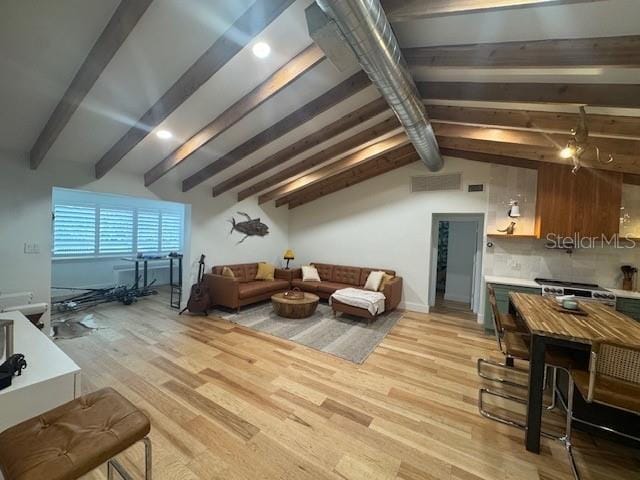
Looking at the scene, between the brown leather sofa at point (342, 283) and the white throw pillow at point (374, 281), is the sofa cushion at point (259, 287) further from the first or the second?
the white throw pillow at point (374, 281)

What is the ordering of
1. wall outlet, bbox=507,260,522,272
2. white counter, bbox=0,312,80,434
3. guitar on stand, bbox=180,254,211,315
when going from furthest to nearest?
guitar on stand, bbox=180,254,211,315
wall outlet, bbox=507,260,522,272
white counter, bbox=0,312,80,434

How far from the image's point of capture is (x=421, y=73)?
2678 millimetres

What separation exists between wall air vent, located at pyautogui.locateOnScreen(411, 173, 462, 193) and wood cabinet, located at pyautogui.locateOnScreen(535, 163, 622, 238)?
1.25 meters

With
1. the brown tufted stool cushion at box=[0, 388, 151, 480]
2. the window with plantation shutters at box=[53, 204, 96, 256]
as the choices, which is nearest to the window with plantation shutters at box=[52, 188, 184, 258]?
the window with plantation shutters at box=[53, 204, 96, 256]

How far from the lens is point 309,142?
396cm

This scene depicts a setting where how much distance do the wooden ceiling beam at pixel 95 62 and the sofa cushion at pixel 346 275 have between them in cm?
490

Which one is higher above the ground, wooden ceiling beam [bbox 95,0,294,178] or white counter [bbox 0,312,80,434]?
wooden ceiling beam [bbox 95,0,294,178]

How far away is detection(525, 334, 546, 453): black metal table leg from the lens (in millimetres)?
1940

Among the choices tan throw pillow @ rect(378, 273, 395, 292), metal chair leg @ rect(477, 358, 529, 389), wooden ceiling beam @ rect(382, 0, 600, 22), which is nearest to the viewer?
wooden ceiling beam @ rect(382, 0, 600, 22)

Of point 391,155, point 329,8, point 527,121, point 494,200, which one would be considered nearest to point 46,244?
point 329,8

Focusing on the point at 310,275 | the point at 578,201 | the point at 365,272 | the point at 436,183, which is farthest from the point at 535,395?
the point at 310,275

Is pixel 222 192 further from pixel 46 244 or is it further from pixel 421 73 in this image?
pixel 421 73

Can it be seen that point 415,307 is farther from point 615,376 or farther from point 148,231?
point 148,231

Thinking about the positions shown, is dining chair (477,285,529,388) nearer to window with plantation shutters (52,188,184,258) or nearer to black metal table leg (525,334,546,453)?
black metal table leg (525,334,546,453)
